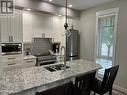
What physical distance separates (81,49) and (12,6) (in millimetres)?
3125

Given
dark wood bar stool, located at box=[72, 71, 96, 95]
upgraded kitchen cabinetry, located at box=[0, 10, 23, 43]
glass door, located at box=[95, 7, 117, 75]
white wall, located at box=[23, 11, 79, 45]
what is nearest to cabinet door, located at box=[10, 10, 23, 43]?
upgraded kitchen cabinetry, located at box=[0, 10, 23, 43]

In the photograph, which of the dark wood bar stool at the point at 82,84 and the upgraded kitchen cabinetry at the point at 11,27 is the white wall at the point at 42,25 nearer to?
the upgraded kitchen cabinetry at the point at 11,27

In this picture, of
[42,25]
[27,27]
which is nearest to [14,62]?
[27,27]

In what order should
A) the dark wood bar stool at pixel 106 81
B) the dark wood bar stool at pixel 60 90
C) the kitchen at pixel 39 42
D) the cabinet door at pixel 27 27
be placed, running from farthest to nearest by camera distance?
the cabinet door at pixel 27 27 < the kitchen at pixel 39 42 < the dark wood bar stool at pixel 106 81 < the dark wood bar stool at pixel 60 90

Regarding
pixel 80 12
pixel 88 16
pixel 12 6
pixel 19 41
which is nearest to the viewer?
pixel 12 6

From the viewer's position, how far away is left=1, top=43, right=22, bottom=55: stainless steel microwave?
121 inches

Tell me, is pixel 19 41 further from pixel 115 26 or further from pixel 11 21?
pixel 115 26

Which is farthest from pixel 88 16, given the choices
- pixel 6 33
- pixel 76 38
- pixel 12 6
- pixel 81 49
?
pixel 6 33

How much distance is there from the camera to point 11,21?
3.15 m

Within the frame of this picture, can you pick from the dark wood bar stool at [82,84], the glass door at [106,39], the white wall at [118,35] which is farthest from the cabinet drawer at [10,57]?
the glass door at [106,39]

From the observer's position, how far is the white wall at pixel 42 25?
386 centimetres

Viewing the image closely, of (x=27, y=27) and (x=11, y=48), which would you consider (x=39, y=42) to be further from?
(x=11, y=48)

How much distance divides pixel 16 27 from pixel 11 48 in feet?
2.21

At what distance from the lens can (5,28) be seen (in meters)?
3.07
